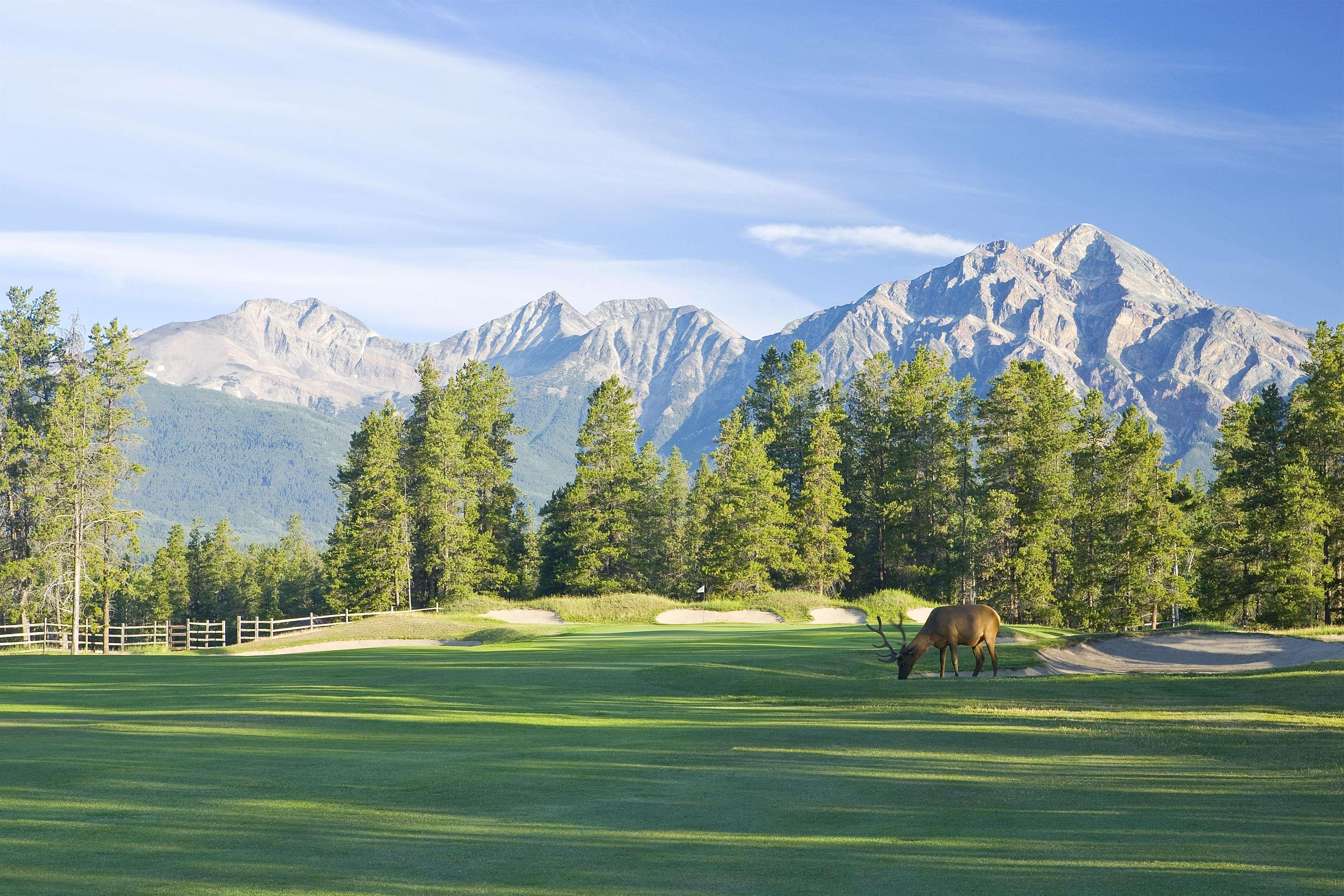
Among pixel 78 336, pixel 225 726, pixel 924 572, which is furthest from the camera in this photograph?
pixel 924 572

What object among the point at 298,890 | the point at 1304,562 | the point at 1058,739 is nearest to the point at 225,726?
the point at 298,890

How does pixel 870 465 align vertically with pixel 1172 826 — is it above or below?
above

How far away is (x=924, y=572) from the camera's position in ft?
216

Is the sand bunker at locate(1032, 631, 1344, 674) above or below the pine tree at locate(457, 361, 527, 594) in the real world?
below

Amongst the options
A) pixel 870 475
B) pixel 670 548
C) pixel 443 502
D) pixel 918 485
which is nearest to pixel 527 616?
pixel 443 502

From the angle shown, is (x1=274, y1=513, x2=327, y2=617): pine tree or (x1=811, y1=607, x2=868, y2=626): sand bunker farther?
(x1=274, y1=513, x2=327, y2=617): pine tree

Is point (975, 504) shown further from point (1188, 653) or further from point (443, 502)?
point (443, 502)

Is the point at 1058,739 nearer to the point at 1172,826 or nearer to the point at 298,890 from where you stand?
the point at 1172,826

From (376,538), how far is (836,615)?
109 ft

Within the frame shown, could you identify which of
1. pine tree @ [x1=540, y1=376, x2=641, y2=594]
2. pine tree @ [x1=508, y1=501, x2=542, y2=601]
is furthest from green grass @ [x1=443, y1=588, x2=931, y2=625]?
pine tree @ [x1=508, y1=501, x2=542, y2=601]

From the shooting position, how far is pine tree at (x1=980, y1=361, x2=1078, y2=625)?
58594 millimetres

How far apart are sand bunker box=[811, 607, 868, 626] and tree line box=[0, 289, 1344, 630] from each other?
391 inches

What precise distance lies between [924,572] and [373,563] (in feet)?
122

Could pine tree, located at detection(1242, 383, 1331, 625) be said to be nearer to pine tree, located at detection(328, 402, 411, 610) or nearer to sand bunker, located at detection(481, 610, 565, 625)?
sand bunker, located at detection(481, 610, 565, 625)
